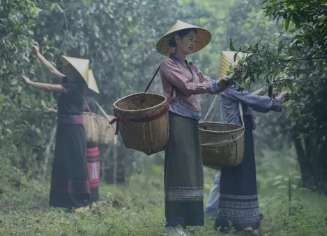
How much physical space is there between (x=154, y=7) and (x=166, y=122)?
5.96 meters

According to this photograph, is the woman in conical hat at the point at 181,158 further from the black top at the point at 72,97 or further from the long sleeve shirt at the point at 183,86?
the black top at the point at 72,97

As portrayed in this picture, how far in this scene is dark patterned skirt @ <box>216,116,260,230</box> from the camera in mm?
6809

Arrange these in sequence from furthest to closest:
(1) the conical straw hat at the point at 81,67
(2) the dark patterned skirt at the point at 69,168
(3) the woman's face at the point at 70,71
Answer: (2) the dark patterned skirt at the point at 69,168 → (3) the woman's face at the point at 70,71 → (1) the conical straw hat at the point at 81,67

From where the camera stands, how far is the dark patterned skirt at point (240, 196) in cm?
681

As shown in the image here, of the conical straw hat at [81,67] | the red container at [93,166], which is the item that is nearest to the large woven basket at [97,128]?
the red container at [93,166]

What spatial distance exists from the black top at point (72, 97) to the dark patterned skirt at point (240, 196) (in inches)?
93.8

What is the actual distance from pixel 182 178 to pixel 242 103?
120cm

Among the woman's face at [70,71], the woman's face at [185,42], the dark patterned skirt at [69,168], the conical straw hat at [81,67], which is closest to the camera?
the woman's face at [185,42]

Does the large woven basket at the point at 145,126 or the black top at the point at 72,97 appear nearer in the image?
the large woven basket at the point at 145,126

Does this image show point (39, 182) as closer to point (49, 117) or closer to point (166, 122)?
point (49, 117)

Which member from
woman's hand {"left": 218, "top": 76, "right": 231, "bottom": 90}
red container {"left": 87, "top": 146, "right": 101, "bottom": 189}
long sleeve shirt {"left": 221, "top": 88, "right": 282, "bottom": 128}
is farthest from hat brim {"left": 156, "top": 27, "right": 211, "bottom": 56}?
red container {"left": 87, "top": 146, "right": 101, "bottom": 189}

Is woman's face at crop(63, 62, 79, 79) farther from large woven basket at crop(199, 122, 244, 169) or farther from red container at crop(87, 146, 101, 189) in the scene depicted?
large woven basket at crop(199, 122, 244, 169)

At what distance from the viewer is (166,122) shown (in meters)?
6.01

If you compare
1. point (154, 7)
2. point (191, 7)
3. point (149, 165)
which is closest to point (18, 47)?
point (154, 7)
